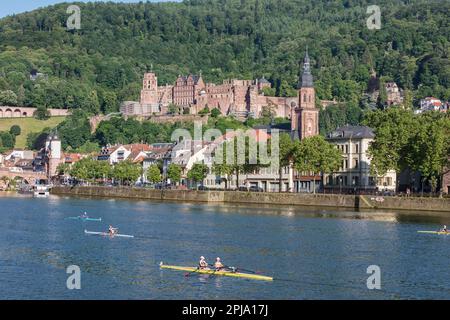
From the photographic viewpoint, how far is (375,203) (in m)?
106

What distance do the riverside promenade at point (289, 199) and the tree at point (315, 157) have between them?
658 cm

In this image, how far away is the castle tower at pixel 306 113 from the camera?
6811 inches

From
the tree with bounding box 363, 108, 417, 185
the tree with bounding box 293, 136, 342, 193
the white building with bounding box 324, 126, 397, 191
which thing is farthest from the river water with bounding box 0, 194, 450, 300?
the white building with bounding box 324, 126, 397, 191

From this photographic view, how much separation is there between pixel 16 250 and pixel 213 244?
14.5m

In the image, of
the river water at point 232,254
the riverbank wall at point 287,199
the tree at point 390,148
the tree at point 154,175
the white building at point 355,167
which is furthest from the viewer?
the tree at point 154,175

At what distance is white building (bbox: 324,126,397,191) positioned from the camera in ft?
431

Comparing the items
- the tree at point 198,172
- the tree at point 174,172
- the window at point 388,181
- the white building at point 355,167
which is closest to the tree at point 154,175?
the tree at point 174,172

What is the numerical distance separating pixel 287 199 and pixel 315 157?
28.6 ft

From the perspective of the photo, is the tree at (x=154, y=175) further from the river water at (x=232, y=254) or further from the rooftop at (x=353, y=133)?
the river water at (x=232, y=254)

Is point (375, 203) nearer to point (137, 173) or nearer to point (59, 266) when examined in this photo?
point (59, 266)

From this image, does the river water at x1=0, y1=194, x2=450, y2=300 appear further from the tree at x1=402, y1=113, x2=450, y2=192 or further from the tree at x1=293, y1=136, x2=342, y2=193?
the tree at x1=293, y1=136, x2=342, y2=193

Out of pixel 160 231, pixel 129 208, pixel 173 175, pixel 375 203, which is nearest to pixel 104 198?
pixel 173 175

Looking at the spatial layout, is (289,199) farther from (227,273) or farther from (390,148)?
(227,273)

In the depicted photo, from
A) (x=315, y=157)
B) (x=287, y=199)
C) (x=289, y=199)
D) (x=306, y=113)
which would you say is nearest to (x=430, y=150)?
(x=289, y=199)
